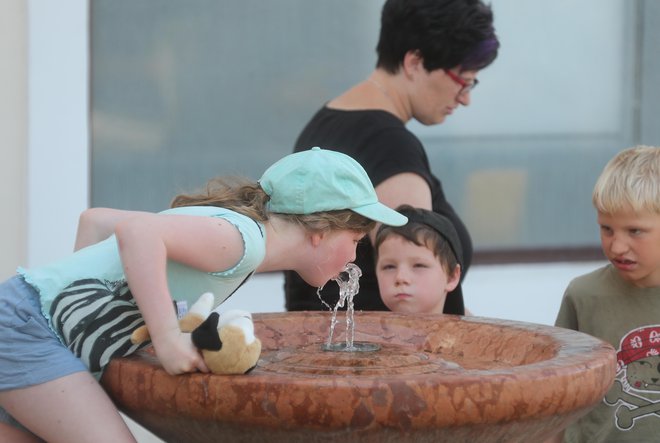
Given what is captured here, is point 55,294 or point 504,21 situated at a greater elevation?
point 504,21

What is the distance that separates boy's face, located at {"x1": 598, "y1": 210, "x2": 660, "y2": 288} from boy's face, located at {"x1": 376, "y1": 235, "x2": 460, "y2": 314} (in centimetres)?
52

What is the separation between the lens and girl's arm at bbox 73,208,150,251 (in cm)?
279

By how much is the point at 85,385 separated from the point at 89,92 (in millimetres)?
2315

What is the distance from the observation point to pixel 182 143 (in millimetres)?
4781

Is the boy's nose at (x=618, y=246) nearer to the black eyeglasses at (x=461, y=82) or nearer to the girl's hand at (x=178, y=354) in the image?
the black eyeglasses at (x=461, y=82)

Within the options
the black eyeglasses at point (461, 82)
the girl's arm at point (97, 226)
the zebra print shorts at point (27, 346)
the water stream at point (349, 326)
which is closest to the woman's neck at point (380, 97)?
the black eyeglasses at point (461, 82)

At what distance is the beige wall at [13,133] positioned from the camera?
14.1ft

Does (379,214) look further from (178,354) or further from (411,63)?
(411,63)

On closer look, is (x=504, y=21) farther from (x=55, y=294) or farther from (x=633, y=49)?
(x=55, y=294)

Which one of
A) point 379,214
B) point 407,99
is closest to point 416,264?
point 407,99

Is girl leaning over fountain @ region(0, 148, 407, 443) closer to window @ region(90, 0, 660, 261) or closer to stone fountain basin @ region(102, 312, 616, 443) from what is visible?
stone fountain basin @ region(102, 312, 616, 443)

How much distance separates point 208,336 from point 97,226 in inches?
26.8

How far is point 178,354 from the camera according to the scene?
88.1 inches

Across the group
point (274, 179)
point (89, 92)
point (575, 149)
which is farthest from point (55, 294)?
point (575, 149)
